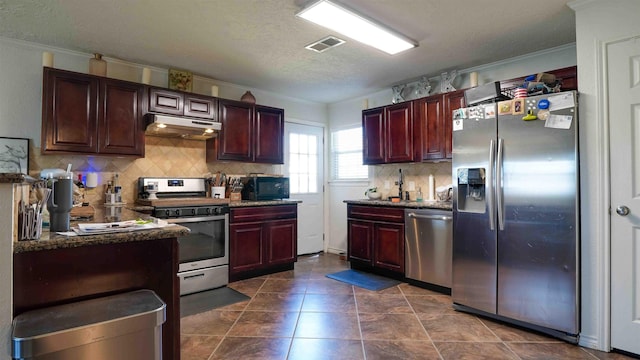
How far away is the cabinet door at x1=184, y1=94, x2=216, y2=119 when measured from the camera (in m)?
3.72

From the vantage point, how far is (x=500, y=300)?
267 cm

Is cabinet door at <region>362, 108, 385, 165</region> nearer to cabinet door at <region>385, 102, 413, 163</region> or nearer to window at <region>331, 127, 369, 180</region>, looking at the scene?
cabinet door at <region>385, 102, 413, 163</region>

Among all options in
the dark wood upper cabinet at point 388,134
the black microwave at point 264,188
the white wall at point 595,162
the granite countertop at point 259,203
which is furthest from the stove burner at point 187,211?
the white wall at point 595,162

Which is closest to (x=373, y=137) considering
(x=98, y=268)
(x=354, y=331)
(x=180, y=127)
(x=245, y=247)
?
(x=245, y=247)

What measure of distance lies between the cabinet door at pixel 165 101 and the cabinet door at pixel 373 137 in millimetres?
2307

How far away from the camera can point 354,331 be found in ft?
8.36

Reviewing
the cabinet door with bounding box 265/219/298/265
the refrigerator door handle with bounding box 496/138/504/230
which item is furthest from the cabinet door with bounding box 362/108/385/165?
the refrigerator door handle with bounding box 496/138/504/230

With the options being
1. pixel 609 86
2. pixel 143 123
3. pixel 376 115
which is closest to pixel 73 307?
pixel 143 123

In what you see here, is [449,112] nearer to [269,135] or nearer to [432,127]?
[432,127]

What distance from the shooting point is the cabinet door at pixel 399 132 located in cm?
399

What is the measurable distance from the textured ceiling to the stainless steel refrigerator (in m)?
0.73

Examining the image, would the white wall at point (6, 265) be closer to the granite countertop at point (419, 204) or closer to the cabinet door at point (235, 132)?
the cabinet door at point (235, 132)

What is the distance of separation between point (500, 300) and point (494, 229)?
0.56 metres

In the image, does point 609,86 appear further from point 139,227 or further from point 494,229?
point 139,227
